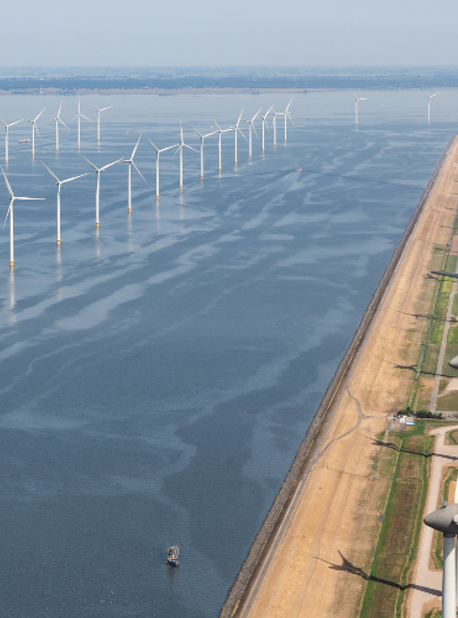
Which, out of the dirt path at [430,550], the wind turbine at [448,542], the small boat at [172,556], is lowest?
the small boat at [172,556]

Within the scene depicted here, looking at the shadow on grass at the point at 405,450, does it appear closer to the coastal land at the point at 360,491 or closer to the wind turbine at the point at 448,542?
the coastal land at the point at 360,491

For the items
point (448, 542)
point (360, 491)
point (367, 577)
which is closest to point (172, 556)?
point (367, 577)

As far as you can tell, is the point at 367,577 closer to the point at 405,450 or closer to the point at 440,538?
the point at 440,538

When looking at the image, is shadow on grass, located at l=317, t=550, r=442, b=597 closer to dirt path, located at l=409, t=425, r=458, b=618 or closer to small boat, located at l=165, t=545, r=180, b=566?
dirt path, located at l=409, t=425, r=458, b=618

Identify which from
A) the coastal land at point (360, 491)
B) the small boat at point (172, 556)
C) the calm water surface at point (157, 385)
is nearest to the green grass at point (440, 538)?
the coastal land at point (360, 491)

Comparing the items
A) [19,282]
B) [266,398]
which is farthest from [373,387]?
[19,282]

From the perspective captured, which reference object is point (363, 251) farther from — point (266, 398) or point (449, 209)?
point (266, 398)
